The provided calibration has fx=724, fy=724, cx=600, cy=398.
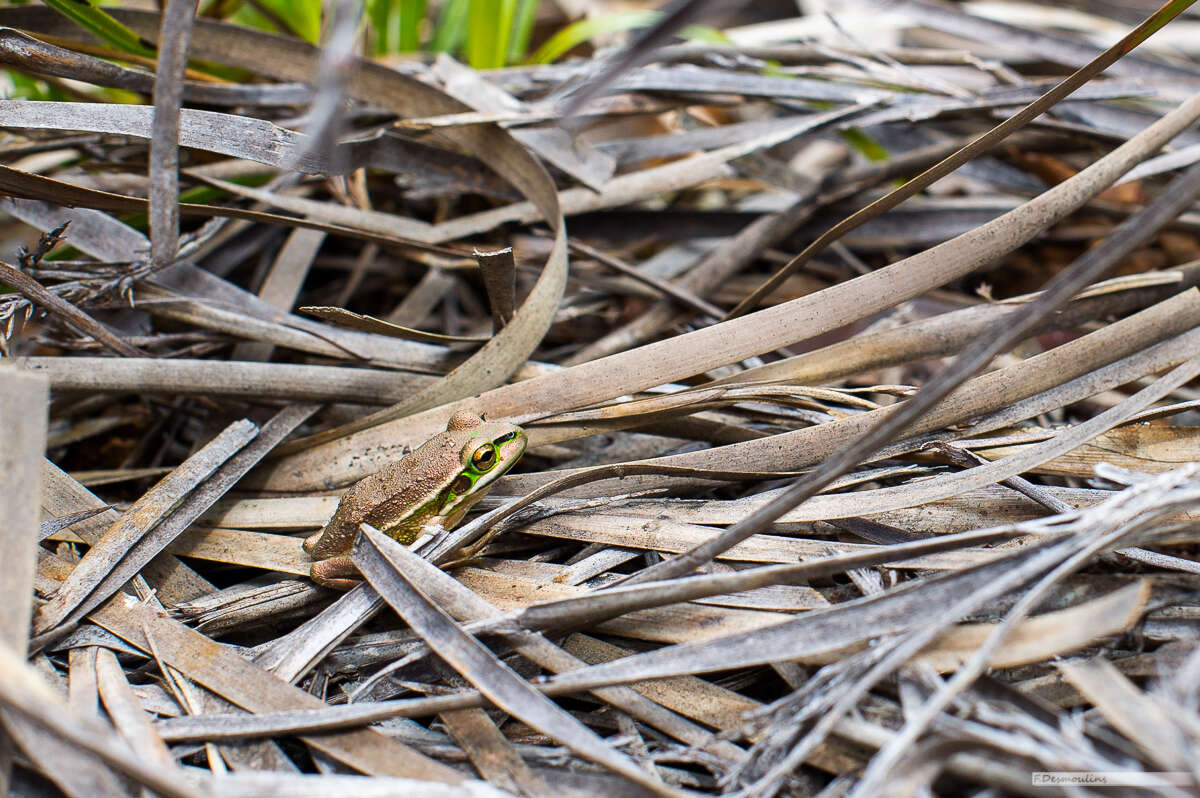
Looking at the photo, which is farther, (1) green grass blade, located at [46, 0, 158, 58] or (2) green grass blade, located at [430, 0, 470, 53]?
(2) green grass blade, located at [430, 0, 470, 53]

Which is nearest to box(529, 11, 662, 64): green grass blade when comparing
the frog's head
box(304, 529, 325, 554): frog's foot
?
the frog's head

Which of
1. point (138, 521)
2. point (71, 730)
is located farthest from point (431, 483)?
point (71, 730)

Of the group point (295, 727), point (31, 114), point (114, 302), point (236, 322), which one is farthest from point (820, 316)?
point (31, 114)

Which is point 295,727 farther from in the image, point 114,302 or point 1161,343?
point 1161,343

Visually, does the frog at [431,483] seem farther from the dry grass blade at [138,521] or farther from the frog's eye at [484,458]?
the dry grass blade at [138,521]

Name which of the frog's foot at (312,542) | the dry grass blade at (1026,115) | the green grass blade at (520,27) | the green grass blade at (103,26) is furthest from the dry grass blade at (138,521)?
the green grass blade at (520,27)

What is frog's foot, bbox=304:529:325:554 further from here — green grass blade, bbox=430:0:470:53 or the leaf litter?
green grass blade, bbox=430:0:470:53
